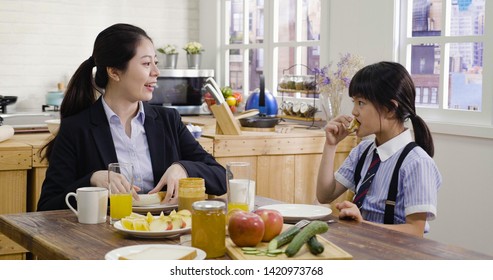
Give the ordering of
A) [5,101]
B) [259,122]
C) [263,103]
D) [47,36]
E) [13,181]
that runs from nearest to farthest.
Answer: [13,181] < [259,122] < [263,103] < [5,101] < [47,36]

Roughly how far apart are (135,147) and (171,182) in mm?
330

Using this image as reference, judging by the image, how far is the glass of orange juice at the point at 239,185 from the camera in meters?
2.07

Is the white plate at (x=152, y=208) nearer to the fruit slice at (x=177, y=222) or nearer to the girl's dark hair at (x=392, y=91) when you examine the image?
the fruit slice at (x=177, y=222)

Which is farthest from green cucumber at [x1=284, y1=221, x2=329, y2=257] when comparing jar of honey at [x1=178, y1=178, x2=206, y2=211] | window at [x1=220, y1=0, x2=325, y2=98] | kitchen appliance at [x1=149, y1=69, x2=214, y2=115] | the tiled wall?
the tiled wall

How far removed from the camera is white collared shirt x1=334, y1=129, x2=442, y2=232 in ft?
8.25

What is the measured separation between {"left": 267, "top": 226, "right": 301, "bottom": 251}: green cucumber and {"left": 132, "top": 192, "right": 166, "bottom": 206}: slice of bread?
0.65 m

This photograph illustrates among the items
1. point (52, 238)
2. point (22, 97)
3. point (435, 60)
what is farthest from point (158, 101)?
point (52, 238)

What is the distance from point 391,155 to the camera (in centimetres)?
268

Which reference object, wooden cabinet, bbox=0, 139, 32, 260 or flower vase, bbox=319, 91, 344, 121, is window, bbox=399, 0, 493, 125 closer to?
flower vase, bbox=319, 91, 344, 121

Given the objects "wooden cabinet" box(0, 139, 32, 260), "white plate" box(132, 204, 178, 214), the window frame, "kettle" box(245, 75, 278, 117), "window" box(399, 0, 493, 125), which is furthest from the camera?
"kettle" box(245, 75, 278, 117)

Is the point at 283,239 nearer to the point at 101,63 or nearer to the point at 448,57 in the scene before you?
the point at 101,63

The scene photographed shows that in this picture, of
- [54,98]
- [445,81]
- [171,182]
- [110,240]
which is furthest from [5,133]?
[445,81]

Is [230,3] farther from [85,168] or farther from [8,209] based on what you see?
[85,168]

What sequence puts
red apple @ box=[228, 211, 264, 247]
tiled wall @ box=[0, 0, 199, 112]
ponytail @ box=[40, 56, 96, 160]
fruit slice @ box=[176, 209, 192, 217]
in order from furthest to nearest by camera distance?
tiled wall @ box=[0, 0, 199, 112] < ponytail @ box=[40, 56, 96, 160] < fruit slice @ box=[176, 209, 192, 217] < red apple @ box=[228, 211, 264, 247]
